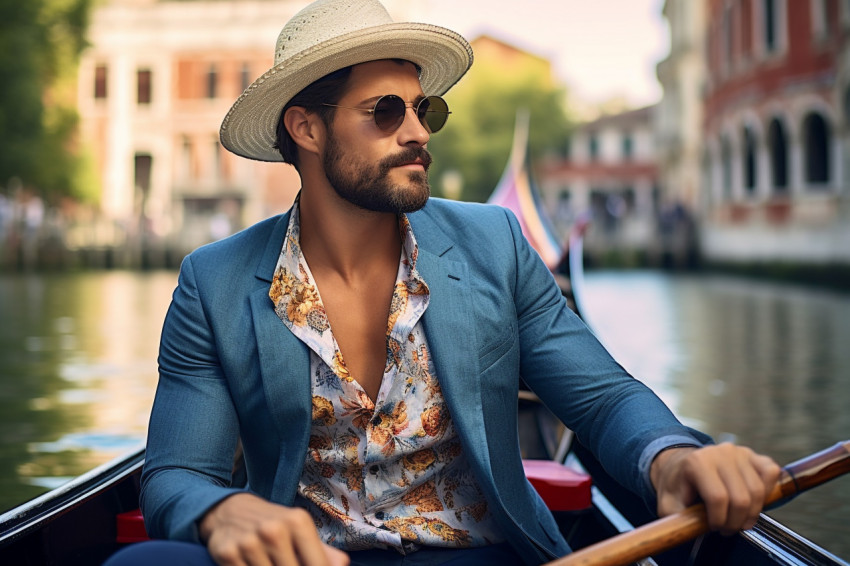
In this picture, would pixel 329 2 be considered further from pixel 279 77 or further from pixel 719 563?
pixel 719 563

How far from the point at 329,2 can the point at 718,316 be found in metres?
12.0

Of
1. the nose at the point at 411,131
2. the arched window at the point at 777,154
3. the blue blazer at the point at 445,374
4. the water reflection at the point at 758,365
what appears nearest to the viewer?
the blue blazer at the point at 445,374

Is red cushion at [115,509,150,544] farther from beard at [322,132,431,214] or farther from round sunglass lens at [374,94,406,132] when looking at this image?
round sunglass lens at [374,94,406,132]

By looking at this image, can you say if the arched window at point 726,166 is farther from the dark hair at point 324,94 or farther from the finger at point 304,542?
the finger at point 304,542

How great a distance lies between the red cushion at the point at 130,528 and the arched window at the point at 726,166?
22548 millimetres

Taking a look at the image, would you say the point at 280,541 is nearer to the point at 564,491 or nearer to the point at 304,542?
the point at 304,542

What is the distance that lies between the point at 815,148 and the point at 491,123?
21.5m

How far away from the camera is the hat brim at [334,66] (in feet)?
6.19

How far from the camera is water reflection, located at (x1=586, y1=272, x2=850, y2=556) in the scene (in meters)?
5.13

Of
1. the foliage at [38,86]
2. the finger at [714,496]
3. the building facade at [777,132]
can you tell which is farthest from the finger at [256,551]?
the building facade at [777,132]

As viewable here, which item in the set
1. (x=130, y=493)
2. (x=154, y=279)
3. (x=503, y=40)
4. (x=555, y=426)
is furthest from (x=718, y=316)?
(x=503, y=40)

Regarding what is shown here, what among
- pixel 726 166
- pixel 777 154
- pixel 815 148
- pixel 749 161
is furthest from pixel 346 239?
pixel 726 166

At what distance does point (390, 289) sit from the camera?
2.01 meters

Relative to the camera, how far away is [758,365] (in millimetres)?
8773
